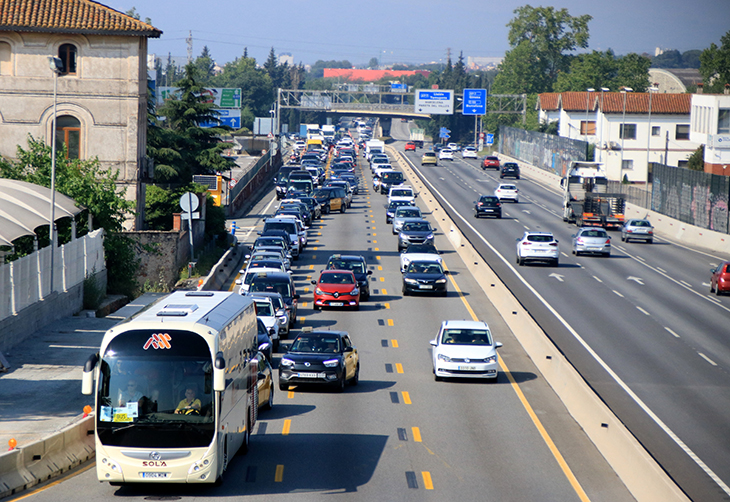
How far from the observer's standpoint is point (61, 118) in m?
45.3

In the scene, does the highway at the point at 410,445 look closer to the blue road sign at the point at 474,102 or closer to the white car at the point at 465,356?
the white car at the point at 465,356

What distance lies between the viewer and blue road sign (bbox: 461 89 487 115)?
12875 cm

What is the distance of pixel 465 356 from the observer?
25.0 m

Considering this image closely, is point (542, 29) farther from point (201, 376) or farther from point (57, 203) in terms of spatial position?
point (201, 376)

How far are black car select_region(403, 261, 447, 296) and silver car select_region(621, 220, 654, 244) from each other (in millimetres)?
20933

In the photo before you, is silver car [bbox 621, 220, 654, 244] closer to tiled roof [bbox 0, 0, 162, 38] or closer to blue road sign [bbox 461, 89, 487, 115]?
tiled roof [bbox 0, 0, 162, 38]

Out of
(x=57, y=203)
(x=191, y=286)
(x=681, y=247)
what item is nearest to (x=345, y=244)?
(x=191, y=286)

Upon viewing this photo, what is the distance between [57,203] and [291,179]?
46277mm

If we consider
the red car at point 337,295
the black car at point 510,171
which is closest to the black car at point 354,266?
the red car at point 337,295

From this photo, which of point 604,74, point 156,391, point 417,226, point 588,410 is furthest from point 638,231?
point 604,74

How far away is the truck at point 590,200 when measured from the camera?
206 ft

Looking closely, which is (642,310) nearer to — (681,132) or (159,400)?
(159,400)

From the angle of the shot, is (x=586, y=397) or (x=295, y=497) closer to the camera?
(x=295, y=497)

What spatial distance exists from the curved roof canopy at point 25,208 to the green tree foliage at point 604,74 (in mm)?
122020
